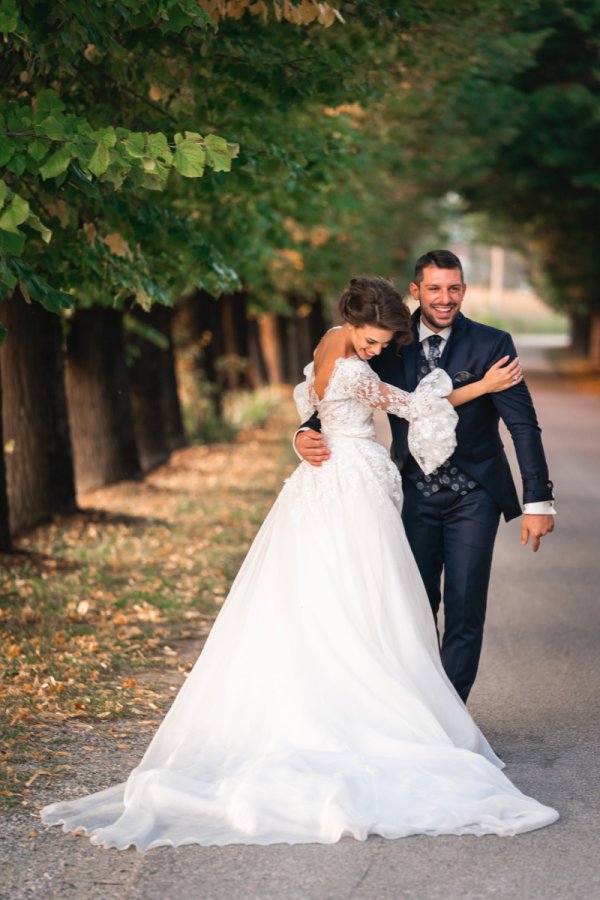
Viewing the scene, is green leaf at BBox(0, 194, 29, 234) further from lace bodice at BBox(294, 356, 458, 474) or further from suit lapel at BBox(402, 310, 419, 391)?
suit lapel at BBox(402, 310, 419, 391)

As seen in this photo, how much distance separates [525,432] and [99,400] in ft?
35.6

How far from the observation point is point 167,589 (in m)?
Result: 10.5

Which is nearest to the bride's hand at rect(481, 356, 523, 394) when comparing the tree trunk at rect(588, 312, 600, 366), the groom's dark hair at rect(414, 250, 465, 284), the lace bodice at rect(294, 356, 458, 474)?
the lace bodice at rect(294, 356, 458, 474)

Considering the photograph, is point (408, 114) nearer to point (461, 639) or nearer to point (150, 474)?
point (150, 474)

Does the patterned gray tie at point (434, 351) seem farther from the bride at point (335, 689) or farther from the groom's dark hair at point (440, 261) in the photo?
the groom's dark hair at point (440, 261)

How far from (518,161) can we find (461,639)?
27.0 m

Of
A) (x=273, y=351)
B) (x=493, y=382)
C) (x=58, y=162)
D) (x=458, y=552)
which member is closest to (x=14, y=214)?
(x=58, y=162)

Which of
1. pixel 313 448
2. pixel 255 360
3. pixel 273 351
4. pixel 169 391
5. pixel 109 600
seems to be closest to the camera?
pixel 313 448

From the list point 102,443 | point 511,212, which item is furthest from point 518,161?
point 102,443

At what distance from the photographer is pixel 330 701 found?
5.64 m

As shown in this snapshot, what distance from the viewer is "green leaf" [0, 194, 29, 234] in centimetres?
545

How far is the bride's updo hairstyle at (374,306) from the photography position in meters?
5.93

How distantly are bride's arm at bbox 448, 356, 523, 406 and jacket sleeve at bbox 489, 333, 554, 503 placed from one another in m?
0.05

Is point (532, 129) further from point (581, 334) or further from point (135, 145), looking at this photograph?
point (581, 334)
